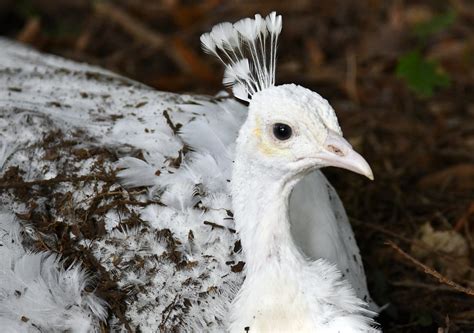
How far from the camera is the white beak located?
6.14 ft

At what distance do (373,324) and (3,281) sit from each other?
3.41 feet

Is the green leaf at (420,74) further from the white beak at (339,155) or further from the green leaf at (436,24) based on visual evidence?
the white beak at (339,155)

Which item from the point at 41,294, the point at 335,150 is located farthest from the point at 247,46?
the point at 41,294

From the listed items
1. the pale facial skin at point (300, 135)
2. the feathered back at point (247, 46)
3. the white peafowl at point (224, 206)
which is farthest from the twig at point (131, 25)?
the pale facial skin at point (300, 135)

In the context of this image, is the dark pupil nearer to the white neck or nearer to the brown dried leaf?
the white neck

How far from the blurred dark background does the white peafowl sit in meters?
0.44

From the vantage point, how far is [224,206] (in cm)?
227

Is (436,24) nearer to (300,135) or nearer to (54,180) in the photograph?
(300,135)

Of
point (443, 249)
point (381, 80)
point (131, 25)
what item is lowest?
point (443, 249)

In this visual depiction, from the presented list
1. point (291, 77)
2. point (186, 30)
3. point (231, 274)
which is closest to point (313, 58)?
point (291, 77)

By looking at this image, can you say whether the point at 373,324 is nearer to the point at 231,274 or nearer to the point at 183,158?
the point at 231,274

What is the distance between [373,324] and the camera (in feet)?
6.79

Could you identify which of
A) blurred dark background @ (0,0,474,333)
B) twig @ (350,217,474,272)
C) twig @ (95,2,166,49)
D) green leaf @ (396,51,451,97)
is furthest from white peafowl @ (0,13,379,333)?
twig @ (95,2,166,49)

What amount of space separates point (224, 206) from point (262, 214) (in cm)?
27
